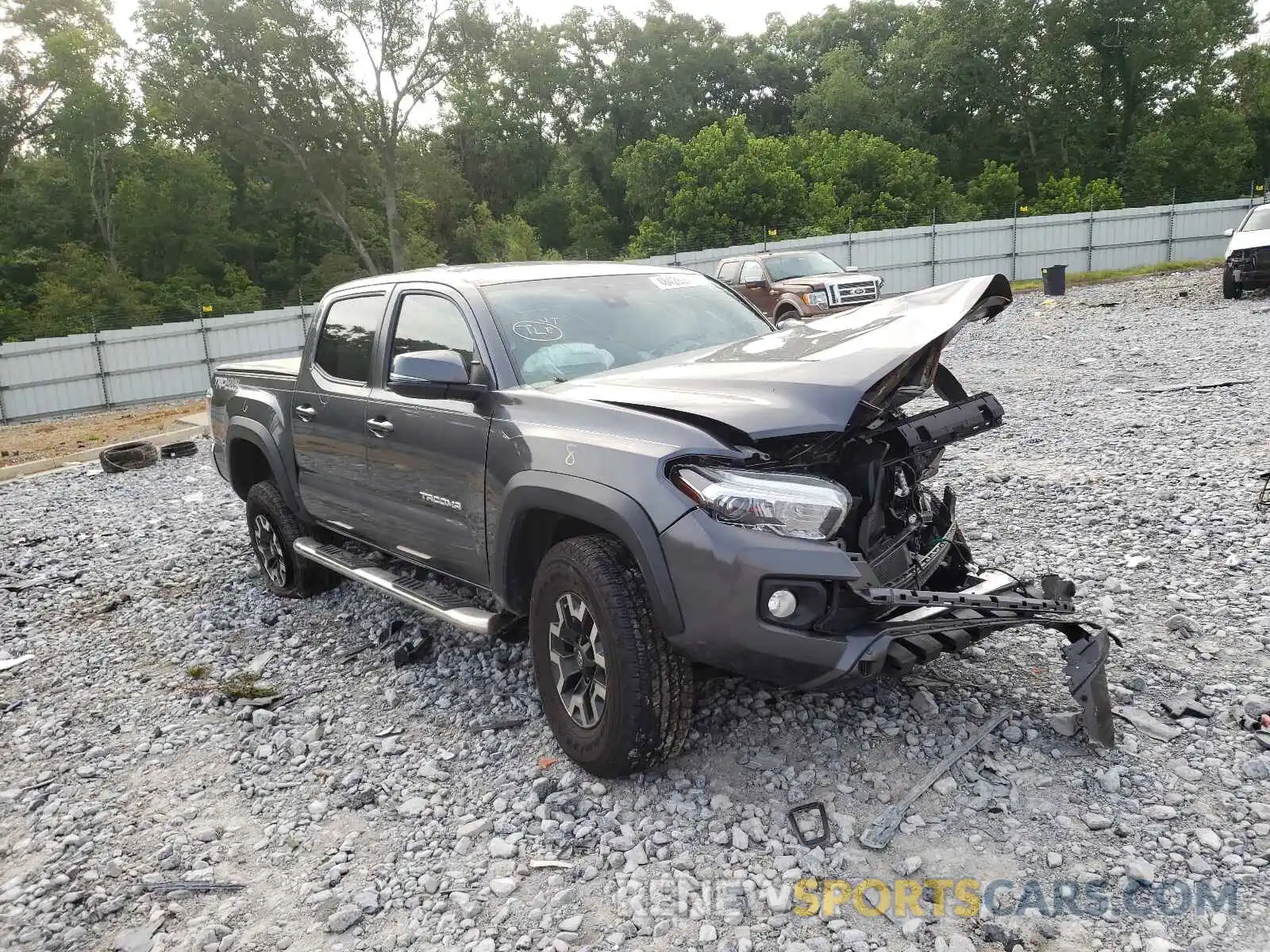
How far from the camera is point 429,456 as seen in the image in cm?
411

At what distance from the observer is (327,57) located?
35.4 metres

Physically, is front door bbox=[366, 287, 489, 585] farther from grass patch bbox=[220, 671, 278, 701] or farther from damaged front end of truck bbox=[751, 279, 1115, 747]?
damaged front end of truck bbox=[751, 279, 1115, 747]

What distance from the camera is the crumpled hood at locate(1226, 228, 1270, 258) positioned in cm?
1592

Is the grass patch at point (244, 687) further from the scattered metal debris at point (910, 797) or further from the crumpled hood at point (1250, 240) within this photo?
the crumpled hood at point (1250, 240)

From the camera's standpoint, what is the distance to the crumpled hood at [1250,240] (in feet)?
52.2

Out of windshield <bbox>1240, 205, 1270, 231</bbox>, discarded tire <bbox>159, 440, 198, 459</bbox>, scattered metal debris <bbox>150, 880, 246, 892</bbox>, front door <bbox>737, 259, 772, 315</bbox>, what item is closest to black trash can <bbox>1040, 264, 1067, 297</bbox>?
windshield <bbox>1240, 205, 1270, 231</bbox>

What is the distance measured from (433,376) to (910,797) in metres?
2.35

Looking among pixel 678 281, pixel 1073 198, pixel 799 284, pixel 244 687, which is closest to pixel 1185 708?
pixel 678 281

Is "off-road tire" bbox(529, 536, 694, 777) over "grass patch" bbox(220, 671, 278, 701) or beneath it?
over

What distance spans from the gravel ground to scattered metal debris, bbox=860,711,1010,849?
0.03 meters

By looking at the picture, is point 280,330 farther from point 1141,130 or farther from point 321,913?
point 1141,130

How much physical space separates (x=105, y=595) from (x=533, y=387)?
4.53 m

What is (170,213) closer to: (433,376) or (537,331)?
(537,331)

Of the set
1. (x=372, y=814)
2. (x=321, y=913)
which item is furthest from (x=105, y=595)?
(x=321, y=913)
